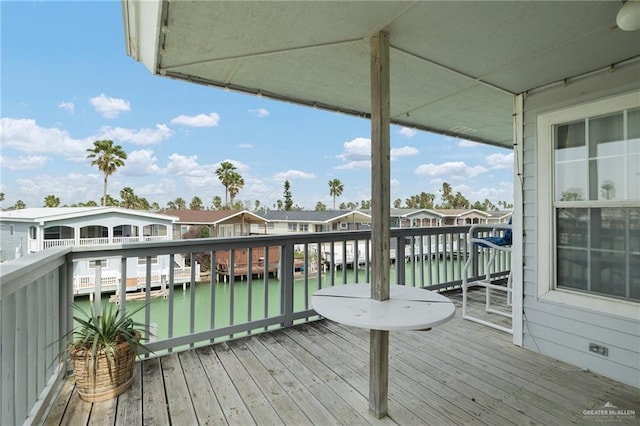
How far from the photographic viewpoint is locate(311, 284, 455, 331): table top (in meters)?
1.45

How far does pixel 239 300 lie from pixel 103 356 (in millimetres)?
10905

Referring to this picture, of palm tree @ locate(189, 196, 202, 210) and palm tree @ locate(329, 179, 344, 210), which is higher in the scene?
palm tree @ locate(329, 179, 344, 210)

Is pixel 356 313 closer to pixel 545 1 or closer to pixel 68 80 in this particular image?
pixel 545 1

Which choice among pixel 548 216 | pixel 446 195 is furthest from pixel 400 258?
pixel 446 195

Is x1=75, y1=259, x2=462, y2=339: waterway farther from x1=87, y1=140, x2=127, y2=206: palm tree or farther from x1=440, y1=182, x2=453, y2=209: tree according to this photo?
x1=440, y1=182, x2=453, y2=209: tree

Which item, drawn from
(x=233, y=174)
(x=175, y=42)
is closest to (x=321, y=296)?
(x=175, y=42)

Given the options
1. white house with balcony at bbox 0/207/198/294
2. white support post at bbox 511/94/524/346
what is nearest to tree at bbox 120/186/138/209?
white house with balcony at bbox 0/207/198/294

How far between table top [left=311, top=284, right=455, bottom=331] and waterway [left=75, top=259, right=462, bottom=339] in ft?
4.49

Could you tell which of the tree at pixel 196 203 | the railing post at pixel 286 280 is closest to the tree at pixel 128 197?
the tree at pixel 196 203

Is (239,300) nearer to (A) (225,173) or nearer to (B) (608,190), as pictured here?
(A) (225,173)

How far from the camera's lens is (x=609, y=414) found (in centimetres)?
180

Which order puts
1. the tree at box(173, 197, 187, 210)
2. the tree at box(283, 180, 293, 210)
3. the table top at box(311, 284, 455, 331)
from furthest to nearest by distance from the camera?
the tree at box(283, 180, 293, 210) → the tree at box(173, 197, 187, 210) → the table top at box(311, 284, 455, 331)

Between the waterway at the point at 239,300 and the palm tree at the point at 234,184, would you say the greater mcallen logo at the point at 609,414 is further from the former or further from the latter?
the palm tree at the point at 234,184

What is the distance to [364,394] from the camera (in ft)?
6.54
